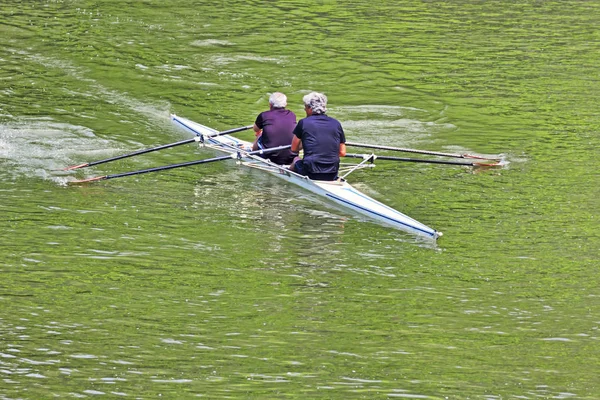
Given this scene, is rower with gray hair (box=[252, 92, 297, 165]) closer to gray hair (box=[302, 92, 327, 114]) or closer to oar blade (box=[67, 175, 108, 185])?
gray hair (box=[302, 92, 327, 114])

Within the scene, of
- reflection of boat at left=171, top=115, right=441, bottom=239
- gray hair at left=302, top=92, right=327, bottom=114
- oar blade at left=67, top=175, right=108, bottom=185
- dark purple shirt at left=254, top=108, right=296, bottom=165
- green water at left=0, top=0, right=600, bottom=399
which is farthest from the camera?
dark purple shirt at left=254, top=108, right=296, bottom=165

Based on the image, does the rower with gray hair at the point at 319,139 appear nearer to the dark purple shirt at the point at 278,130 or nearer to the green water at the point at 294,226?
the green water at the point at 294,226

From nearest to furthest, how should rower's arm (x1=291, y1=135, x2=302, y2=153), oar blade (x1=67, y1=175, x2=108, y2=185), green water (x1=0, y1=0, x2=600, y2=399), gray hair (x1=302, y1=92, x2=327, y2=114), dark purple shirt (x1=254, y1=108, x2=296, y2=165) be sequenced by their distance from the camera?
green water (x1=0, y1=0, x2=600, y2=399)
gray hair (x1=302, y1=92, x2=327, y2=114)
rower's arm (x1=291, y1=135, x2=302, y2=153)
oar blade (x1=67, y1=175, x2=108, y2=185)
dark purple shirt (x1=254, y1=108, x2=296, y2=165)

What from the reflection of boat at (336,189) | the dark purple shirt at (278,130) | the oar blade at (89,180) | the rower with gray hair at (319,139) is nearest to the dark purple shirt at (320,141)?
the rower with gray hair at (319,139)

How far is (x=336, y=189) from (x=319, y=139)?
0.76 metres

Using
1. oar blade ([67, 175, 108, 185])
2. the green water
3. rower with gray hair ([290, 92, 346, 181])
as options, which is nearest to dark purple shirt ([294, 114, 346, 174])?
rower with gray hair ([290, 92, 346, 181])

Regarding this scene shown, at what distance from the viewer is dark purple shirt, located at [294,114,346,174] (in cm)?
1543

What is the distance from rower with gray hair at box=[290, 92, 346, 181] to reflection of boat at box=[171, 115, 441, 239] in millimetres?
169

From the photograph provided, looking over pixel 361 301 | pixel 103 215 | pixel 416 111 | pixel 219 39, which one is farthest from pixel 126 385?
pixel 219 39

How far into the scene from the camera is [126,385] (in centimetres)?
981

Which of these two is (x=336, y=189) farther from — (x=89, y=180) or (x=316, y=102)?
(x=89, y=180)

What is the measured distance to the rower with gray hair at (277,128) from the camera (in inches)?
655

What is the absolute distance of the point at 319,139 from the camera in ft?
50.6

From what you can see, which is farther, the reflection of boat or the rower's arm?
the rower's arm
